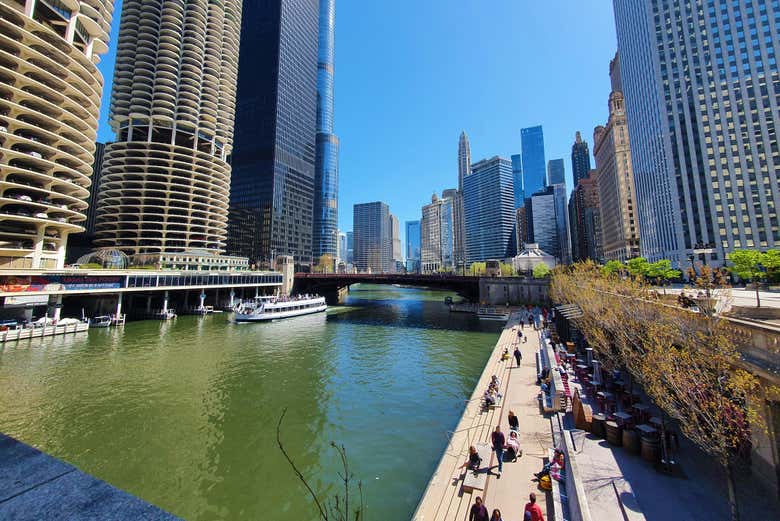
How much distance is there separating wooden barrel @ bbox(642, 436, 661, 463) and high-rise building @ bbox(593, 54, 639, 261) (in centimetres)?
14861

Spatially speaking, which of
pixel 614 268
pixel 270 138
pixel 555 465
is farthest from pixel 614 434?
pixel 270 138

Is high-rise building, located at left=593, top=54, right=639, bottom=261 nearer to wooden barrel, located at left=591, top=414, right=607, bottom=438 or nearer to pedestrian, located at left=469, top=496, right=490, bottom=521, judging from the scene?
wooden barrel, located at left=591, top=414, right=607, bottom=438

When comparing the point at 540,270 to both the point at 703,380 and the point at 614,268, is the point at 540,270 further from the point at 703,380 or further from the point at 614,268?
the point at 703,380

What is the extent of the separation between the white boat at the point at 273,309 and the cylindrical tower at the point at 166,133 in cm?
4930

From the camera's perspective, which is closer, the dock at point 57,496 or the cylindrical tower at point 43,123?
the dock at point 57,496

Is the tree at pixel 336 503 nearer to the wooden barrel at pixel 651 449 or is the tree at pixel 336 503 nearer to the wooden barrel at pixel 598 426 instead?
the wooden barrel at pixel 598 426

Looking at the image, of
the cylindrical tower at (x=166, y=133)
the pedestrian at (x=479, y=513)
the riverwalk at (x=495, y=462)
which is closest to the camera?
the pedestrian at (x=479, y=513)

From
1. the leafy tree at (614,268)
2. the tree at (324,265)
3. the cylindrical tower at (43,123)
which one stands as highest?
the cylindrical tower at (43,123)

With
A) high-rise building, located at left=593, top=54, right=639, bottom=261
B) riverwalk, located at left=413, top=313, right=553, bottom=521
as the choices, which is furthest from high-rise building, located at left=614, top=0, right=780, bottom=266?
riverwalk, located at left=413, top=313, right=553, bottom=521

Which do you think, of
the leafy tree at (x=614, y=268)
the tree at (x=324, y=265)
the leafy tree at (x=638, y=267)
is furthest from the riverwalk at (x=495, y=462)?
the tree at (x=324, y=265)

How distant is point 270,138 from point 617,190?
164409 mm

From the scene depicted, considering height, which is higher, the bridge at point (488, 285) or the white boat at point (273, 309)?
the bridge at point (488, 285)

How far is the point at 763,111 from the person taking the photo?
296 feet

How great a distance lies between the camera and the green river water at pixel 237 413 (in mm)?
15680
